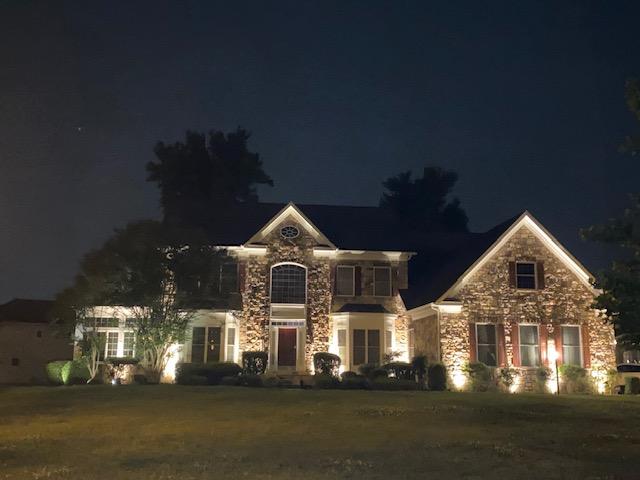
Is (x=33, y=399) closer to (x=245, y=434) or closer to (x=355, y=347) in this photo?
(x=245, y=434)

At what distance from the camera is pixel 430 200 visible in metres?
61.9

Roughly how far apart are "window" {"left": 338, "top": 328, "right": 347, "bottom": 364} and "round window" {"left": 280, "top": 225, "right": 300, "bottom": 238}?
4950mm

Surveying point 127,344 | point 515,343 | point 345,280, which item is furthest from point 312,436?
point 127,344

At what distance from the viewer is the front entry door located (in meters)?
33.3

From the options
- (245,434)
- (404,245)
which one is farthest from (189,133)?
(245,434)

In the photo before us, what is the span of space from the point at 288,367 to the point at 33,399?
12554 mm

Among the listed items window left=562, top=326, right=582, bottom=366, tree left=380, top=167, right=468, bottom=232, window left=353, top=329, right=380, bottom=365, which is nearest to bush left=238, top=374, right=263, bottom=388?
window left=353, top=329, right=380, bottom=365

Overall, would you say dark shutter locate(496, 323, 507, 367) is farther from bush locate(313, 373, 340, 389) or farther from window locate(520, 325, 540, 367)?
bush locate(313, 373, 340, 389)

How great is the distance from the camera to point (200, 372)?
28.4 m

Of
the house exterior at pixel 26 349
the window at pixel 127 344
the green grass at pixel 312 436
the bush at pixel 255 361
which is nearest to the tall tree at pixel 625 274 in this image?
the green grass at pixel 312 436

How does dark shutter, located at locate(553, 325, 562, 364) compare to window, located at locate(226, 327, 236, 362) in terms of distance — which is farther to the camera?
window, located at locate(226, 327, 236, 362)

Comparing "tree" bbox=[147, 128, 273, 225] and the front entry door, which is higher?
"tree" bbox=[147, 128, 273, 225]

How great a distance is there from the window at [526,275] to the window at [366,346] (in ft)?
22.5

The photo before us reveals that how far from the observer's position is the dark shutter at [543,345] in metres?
30.7
